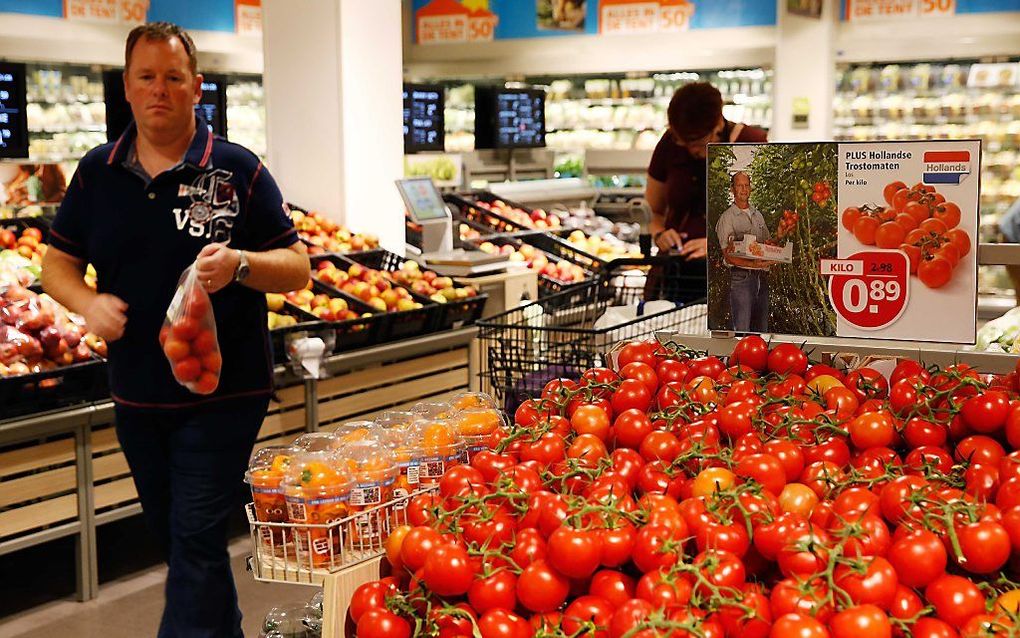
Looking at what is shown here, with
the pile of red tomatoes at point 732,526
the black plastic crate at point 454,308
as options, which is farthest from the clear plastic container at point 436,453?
the black plastic crate at point 454,308

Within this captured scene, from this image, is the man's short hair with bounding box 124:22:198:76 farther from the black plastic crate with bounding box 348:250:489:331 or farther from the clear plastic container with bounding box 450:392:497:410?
the black plastic crate with bounding box 348:250:489:331

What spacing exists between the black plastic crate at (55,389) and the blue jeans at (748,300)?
97.8 inches

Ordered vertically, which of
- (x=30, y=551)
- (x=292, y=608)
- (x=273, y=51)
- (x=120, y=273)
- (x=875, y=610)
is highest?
(x=273, y=51)

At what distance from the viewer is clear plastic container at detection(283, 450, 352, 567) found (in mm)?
2176

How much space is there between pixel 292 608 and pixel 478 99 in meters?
8.41

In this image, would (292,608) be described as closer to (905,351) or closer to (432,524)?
(432,524)

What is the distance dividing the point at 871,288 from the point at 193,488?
1.69 metres

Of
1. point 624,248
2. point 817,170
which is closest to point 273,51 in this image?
point 624,248

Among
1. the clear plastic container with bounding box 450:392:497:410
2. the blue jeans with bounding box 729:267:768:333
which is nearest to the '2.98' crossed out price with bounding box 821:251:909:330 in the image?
the blue jeans with bounding box 729:267:768:333

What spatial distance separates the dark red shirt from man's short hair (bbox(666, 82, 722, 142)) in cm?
22

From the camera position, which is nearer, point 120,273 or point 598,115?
point 120,273

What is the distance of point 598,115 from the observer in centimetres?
1316

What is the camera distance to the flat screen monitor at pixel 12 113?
28.3 ft

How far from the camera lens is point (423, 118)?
10203mm
